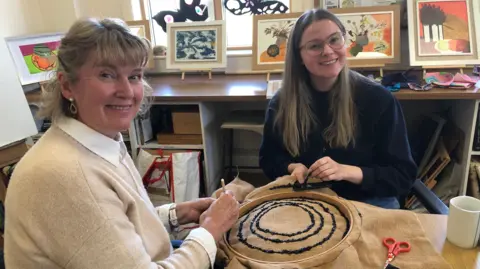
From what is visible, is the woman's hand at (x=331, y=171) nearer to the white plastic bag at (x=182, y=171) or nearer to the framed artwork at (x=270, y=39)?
the white plastic bag at (x=182, y=171)

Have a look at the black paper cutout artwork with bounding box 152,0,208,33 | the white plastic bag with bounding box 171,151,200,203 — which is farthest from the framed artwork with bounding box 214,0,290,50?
the white plastic bag with bounding box 171,151,200,203

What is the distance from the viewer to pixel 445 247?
887 millimetres

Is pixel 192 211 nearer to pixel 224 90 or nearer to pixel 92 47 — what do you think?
pixel 92 47

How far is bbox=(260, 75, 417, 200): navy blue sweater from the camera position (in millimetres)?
1376

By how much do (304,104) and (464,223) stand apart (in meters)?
0.76

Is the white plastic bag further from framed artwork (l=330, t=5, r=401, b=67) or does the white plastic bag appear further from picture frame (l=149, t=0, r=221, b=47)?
framed artwork (l=330, t=5, r=401, b=67)

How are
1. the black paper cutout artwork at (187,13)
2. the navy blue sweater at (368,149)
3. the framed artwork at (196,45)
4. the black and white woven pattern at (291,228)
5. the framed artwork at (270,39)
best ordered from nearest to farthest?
1. the black and white woven pattern at (291,228)
2. the navy blue sweater at (368,149)
3. the framed artwork at (270,39)
4. the framed artwork at (196,45)
5. the black paper cutout artwork at (187,13)

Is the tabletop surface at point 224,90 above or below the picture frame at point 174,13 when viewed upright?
below

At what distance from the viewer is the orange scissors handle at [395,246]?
82 cm

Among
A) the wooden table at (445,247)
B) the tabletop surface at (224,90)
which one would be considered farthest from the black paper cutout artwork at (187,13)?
the wooden table at (445,247)

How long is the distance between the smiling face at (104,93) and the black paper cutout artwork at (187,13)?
2.07 meters

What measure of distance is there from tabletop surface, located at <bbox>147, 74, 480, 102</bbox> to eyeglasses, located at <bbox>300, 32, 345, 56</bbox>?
2.23 feet

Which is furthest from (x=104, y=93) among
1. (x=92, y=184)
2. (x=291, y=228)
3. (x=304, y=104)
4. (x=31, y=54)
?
(x=31, y=54)

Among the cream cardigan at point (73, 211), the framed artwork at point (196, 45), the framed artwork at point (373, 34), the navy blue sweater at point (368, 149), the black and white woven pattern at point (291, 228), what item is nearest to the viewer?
the cream cardigan at point (73, 211)
